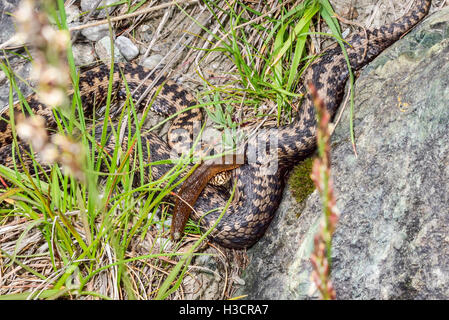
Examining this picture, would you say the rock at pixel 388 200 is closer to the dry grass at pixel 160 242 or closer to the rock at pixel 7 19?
the dry grass at pixel 160 242

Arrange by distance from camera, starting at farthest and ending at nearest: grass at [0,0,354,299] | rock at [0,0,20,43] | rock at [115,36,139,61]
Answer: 1. rock at [115,36,139,61]
2. rock at [0,0,20,43]
3. grass at [0,0,354,299]

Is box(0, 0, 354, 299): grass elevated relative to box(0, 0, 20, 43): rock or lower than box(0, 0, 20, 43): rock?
lower

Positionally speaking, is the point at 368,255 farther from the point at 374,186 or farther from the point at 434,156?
the point at 434,156

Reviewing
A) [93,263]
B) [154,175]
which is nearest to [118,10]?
[154,175]

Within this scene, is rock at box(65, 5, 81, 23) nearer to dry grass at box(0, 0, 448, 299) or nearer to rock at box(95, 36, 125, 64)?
rock at box(95, 36, 125, 64)

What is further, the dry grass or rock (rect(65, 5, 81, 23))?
rock (rect(65, 5, 81, 23))

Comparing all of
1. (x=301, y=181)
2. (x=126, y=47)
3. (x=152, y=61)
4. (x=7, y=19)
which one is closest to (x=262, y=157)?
(x=301, y=181)

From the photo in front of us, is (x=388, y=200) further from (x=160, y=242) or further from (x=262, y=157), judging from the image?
(x=160, y=242)

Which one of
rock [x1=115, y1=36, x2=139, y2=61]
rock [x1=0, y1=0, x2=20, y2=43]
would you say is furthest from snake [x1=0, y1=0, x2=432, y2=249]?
rock [x1=0, y1=0, x2=20, y2=43]
